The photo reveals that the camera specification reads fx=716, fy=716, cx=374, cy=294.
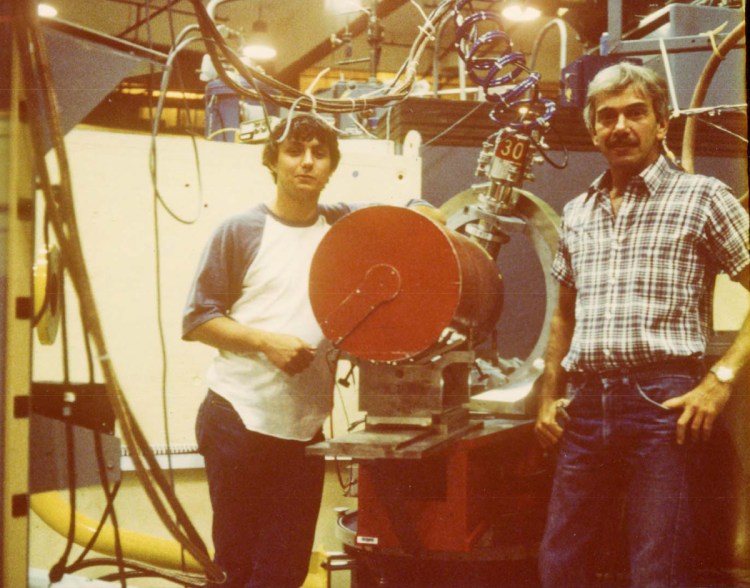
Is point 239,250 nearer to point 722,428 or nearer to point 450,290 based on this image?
point 450,290

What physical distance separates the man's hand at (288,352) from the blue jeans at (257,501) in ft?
0.74

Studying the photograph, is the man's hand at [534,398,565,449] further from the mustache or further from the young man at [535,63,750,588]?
the mustache

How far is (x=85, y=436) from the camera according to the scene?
1.33 metres

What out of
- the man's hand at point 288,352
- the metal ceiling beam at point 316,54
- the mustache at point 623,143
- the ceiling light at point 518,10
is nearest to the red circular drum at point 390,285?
the man's hand at point 288,352

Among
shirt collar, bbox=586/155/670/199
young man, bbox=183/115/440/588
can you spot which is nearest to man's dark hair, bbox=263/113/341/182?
young man, bbox=183/115/440/588

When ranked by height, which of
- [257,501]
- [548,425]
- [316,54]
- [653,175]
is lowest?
[257,501]

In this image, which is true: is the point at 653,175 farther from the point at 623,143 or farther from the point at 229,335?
the point at 229,335

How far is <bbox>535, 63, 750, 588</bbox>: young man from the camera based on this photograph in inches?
61.9

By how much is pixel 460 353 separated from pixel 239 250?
0.71 metres

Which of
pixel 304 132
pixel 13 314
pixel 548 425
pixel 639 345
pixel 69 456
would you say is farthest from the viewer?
pixel 304 132

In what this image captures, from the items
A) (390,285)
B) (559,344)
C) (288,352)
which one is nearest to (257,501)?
(288,352)

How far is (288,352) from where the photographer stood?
5.86ft

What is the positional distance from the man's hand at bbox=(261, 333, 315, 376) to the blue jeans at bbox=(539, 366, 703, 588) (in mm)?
665

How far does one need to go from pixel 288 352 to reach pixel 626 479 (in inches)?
34.5
